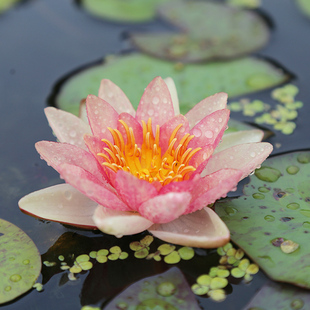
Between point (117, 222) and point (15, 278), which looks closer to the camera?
point (117, 222)

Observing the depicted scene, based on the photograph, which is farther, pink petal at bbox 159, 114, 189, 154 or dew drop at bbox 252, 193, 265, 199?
dew drop at bbox 252, 193, 265, 199

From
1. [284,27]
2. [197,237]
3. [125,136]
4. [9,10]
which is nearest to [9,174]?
[125,136]

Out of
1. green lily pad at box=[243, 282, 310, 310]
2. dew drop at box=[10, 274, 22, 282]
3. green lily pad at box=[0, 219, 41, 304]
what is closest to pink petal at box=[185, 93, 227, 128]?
green lily pad at box=[243, 282, 310, 310]

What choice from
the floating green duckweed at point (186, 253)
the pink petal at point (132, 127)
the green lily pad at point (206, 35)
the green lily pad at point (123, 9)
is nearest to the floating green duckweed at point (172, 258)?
the floating green duckweed at point (186, 253)

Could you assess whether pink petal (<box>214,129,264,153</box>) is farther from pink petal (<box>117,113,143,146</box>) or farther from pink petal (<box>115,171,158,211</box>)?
pink petal (<box>115,171,158,211</box>)

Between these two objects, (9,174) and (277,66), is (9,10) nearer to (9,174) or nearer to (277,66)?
(9,174)

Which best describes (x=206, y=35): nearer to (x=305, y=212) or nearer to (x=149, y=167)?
(x=149, y=167)

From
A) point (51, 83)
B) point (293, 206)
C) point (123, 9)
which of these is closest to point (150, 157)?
point (293, 206)
